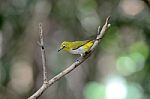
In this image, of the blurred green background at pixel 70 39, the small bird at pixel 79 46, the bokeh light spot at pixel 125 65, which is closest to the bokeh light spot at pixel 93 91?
the blurred green background at pixel 70 39

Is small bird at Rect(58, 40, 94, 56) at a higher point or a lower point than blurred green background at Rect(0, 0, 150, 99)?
higher

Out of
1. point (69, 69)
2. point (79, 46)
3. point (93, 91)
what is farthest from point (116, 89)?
point (69, 69)

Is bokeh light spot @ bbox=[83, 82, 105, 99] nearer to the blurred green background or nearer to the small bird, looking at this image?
the blurred green background

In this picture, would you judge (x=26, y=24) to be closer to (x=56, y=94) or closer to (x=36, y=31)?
(x=36, y=31)

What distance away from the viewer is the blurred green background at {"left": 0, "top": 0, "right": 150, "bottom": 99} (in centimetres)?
354

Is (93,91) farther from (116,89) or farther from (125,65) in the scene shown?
(125,65)

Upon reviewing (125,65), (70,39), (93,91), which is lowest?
(93,91)

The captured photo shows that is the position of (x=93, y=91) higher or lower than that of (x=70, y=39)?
lower

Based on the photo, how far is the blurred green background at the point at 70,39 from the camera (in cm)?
354

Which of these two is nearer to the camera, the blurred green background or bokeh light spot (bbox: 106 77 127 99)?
the blurred green background

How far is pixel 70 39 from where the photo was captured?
149 inches

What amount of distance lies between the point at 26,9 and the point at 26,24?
0.71 ft

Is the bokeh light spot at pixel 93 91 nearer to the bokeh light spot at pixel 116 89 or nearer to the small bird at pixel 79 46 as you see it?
the bokeh light spot at pixel 116 89

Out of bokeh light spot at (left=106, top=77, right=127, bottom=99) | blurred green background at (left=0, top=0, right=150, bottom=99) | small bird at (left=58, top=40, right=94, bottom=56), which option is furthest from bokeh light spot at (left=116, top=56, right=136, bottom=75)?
small bird at (left=58, top=40, right=94, bottom=56)
